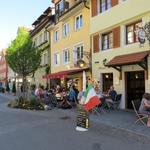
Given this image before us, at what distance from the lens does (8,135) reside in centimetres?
1183

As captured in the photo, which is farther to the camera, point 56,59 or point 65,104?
point 56,59

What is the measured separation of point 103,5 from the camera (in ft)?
74.2

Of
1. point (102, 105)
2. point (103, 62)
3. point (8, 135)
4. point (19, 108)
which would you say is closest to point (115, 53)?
point (103, 62)

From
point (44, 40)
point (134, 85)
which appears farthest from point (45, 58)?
point (134, 85)

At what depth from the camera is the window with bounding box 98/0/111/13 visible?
22.0 metres

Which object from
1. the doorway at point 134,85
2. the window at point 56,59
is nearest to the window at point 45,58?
the window at point 56,59

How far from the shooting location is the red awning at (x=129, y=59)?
17281 millimetres

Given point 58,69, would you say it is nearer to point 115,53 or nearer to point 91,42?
point 91,42

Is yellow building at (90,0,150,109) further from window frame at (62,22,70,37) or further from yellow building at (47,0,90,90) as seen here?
window frame at (62,22,70,37)

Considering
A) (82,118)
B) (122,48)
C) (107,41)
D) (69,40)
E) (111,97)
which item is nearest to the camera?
(82,118)

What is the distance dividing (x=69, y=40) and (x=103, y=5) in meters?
7.73

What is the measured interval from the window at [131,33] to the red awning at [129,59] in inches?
35.0

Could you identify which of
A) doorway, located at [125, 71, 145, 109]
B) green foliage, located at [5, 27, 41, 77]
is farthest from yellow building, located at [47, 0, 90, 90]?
doorway, located at [125, 71, 145, 109]

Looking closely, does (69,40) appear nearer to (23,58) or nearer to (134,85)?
(23,58)
